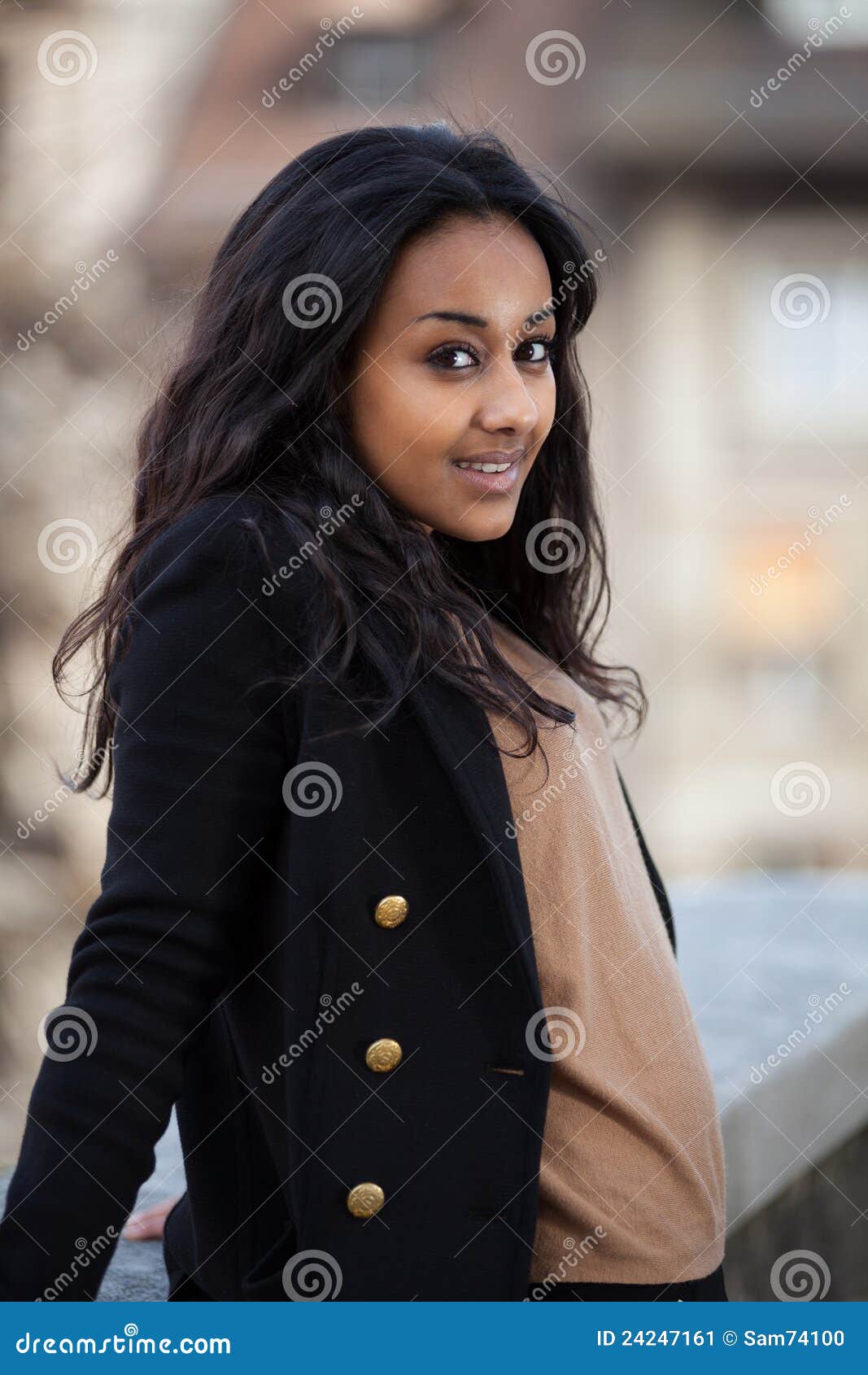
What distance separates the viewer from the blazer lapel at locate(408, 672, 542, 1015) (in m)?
1.23

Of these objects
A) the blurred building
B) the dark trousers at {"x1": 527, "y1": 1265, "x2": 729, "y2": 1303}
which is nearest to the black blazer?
the dark trousers at {"x1": 527, "y1": 1265, "x2": 729, "y2": 1303}

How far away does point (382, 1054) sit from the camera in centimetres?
121

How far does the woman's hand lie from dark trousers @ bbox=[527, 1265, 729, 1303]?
63 cm

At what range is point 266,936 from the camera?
1254 millimetres

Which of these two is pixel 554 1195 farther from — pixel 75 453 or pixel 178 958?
pixel 75 453

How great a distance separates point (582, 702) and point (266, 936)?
0.53 meters

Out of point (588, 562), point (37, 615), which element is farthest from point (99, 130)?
point (588, 562)

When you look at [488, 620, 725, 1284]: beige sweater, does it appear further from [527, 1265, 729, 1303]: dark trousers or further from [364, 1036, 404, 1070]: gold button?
[364, 1036, 404, 1070]: gold button

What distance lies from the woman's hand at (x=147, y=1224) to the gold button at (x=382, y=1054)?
0.72m

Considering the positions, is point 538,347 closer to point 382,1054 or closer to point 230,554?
point 230,554

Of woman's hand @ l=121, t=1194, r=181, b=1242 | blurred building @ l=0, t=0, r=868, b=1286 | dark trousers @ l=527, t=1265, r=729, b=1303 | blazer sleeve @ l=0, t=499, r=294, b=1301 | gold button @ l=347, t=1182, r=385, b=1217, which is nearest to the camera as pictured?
blazer sleeve @ l=0, t=499, r=294, b=1301

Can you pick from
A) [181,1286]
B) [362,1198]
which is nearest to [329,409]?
[362,1198]

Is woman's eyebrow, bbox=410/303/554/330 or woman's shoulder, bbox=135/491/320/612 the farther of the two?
woman's eyebrow, bbox=410/303/554/330

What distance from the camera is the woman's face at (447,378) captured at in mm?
1409
